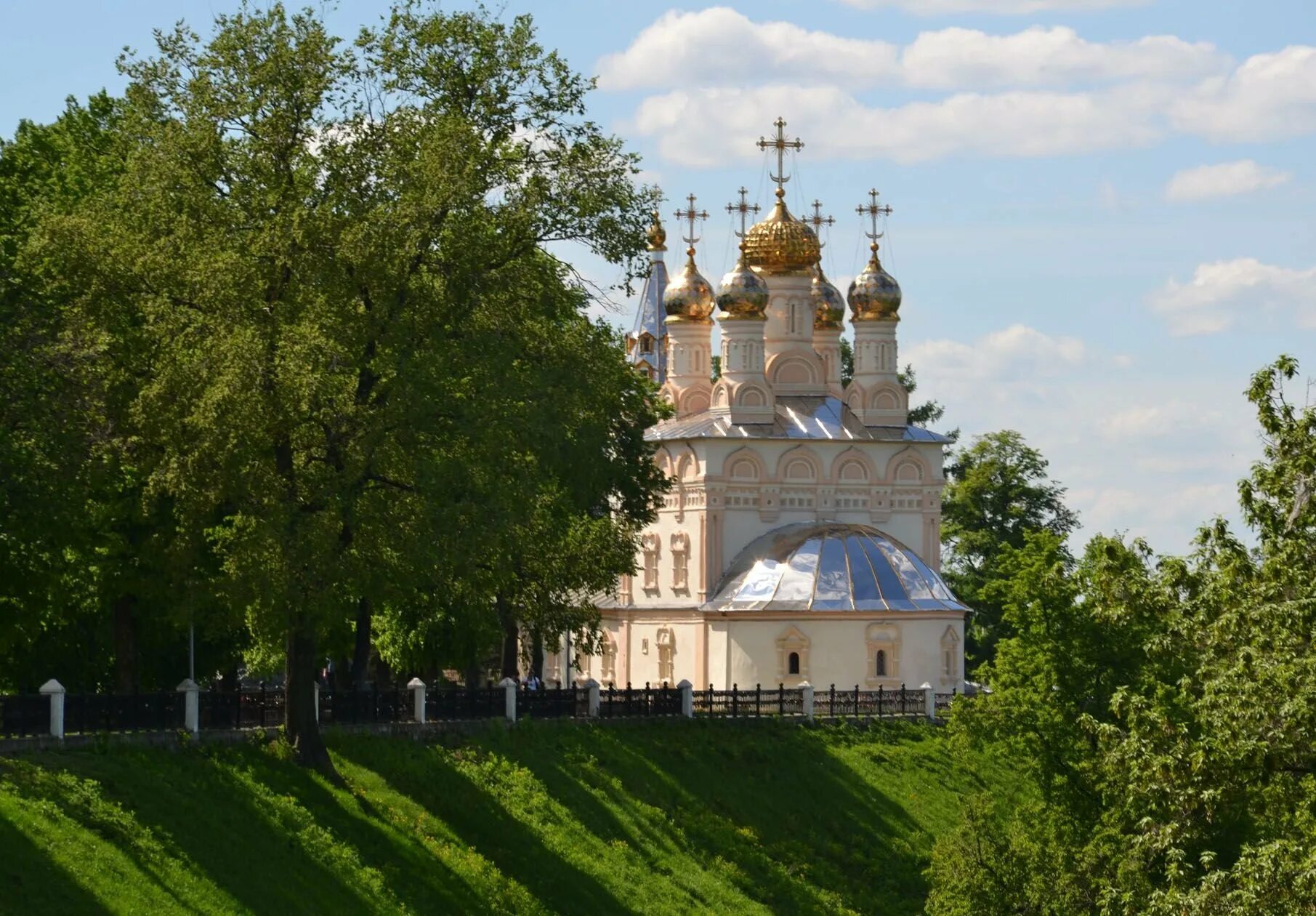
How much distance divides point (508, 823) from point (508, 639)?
10.1 m

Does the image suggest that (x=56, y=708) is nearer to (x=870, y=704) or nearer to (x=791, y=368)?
(x=870, y=704)

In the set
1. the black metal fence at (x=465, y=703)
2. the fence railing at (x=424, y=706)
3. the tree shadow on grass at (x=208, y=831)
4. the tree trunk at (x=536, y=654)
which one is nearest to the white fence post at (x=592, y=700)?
the fence railing at (x=424, y=706)

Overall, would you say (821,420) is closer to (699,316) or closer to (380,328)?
(699,316)

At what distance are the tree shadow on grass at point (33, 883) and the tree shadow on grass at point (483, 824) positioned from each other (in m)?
7.65

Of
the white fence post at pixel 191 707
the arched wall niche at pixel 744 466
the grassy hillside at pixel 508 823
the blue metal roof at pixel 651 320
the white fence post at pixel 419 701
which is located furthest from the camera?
the blue metal roof at pixel 651 320

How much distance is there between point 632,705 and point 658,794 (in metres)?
4.36

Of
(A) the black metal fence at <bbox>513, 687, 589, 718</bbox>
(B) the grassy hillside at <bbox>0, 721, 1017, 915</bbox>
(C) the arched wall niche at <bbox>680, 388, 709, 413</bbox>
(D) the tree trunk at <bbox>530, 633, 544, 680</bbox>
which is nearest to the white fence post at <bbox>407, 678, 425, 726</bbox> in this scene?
(B) the grassy hillside at <bbox>0, 721, 1017, 915</bbox>

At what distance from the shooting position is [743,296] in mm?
58250

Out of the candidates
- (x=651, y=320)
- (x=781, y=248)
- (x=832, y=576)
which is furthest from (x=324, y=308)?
(x=651, y=320)

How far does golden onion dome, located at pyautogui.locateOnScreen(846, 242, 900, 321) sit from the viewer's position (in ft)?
197

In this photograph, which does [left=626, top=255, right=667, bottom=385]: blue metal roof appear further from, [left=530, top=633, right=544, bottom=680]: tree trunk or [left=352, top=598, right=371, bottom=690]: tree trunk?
[left=352, top=598, right=371, bottom=690]: tree trunk

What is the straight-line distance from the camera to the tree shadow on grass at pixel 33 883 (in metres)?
26.2

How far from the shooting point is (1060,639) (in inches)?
1415

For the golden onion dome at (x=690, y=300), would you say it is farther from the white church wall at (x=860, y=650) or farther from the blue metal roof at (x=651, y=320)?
the blue metal roof at (x=651, y=320)
